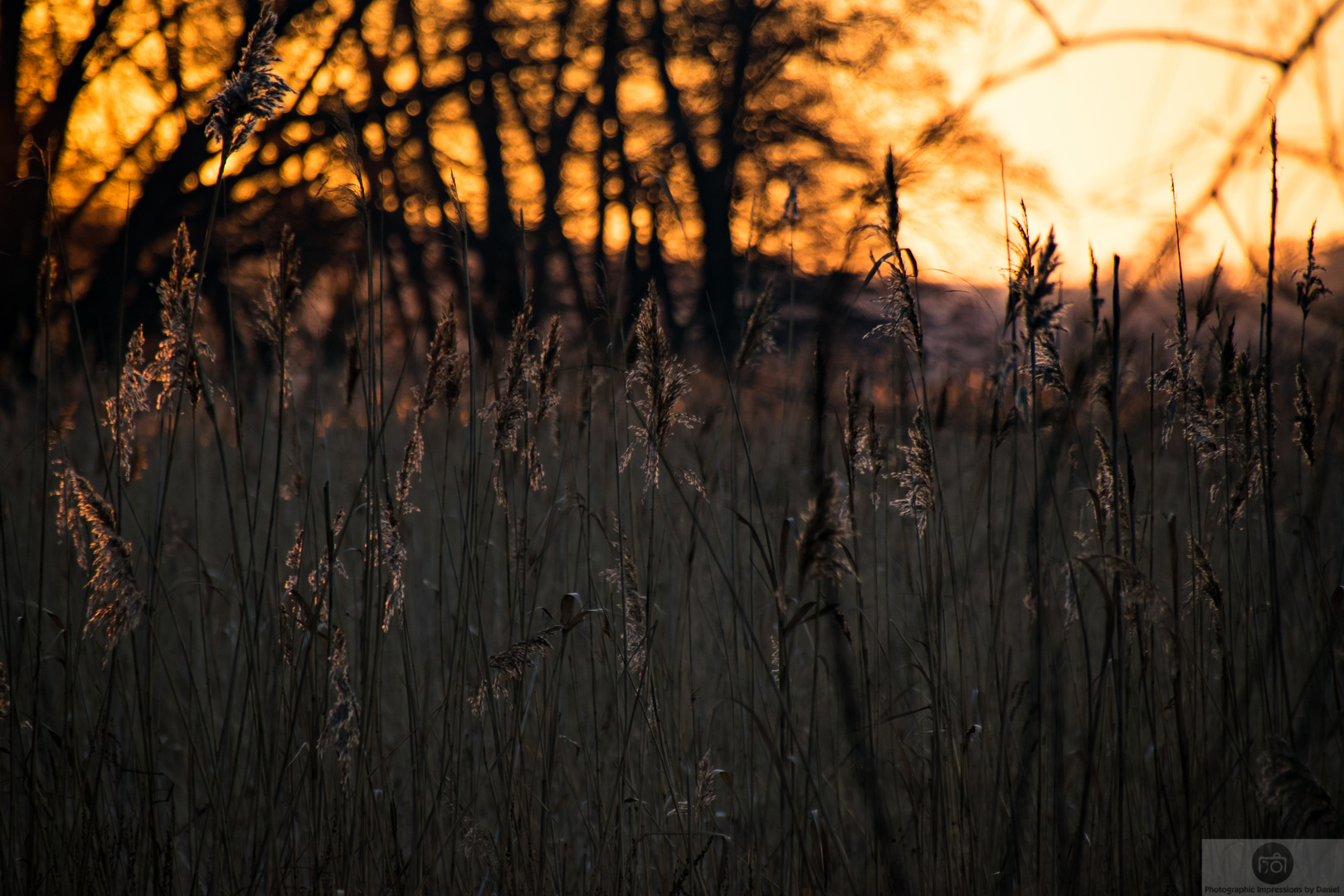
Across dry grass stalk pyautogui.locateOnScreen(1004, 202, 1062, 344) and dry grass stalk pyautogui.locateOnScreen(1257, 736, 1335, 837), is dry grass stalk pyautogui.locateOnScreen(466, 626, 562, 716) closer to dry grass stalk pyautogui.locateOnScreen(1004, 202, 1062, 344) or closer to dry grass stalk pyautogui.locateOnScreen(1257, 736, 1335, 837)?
dry grass stalk pyautogui.locateOnScreen(1004, 202, 1062, 344)

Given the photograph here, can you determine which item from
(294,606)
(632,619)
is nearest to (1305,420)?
(632,619)

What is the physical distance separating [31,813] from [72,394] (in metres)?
1.68

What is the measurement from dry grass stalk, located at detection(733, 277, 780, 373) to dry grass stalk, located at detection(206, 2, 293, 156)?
28.2 inches

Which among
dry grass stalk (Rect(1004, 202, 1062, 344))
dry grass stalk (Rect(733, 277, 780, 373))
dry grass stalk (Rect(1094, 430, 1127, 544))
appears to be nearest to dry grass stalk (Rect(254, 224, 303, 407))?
dry grass stalk (Rect(733, 277, 780, 373))

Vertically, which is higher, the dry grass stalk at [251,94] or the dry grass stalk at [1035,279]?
the dry grass stalk at [251,94]

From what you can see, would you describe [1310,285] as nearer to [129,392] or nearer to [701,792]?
[701,792]

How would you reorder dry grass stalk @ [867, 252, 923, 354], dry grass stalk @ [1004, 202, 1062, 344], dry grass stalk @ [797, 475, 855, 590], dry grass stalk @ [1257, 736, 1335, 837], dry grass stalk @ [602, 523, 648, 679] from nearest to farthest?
1. dry grass stalk @ [797, 475, 855, 590]
2. dry grass stalk @ [1257, 736, 1335, 837]
3. dry grass stalk @ [1004, 202, 1062, 344]
4. dry grass stalk @ [867, 252, 923, 354]
5. dry grass stalk @ [602, 523, 648, 679]

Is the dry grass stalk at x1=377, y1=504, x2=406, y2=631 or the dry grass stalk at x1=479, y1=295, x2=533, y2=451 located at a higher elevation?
the dry grass stalk at x1=479, y1=295, x2=533, y2=451

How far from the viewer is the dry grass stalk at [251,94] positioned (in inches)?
42.4

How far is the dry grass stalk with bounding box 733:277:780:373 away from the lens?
1242 mm

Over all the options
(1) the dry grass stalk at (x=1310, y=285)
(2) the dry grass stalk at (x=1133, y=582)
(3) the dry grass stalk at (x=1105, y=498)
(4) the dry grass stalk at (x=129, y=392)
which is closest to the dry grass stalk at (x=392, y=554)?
(4) the dry grass stalk at (x=129, y=392)

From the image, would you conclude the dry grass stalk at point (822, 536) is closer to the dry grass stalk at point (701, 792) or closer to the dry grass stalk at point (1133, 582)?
the dry grass stalk at point (1133, 582)

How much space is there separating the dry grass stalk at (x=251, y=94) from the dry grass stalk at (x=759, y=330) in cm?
72

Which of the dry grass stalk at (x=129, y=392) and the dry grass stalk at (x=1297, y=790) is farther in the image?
the dry grass stalk at (x=129, y=392)
